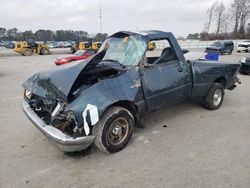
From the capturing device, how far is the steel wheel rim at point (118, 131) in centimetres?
368

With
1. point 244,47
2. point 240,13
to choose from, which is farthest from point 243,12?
point 244,47

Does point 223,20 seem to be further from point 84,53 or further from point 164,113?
point 164,113

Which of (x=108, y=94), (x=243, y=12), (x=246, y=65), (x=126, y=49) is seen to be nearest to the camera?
(x=108, y=94)

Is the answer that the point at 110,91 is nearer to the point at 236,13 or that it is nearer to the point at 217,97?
the point at 217,97

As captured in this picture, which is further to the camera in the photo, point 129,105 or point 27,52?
point 27,52

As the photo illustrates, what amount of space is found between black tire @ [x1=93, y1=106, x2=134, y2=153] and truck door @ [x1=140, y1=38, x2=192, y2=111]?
0.55 metres

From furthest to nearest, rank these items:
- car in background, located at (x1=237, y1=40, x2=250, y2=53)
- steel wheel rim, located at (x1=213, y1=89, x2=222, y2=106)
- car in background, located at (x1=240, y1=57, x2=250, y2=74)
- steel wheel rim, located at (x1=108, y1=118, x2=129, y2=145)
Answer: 1. car in background, located at (x1=237, y1=40, x2=250, y2=53)
2. car in background, located at (x1=240, y1=57, x2=250, y2=74)
3. steel wheel rim, located at (x1=213, y1=89, x2=222, y2=106)
4. steel wheel rim, located at (x1=108, y1=118, x2=129, y2=145)

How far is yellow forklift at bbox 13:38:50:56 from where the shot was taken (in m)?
27.7

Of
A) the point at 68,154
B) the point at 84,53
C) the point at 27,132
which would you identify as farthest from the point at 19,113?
the point at 84,53

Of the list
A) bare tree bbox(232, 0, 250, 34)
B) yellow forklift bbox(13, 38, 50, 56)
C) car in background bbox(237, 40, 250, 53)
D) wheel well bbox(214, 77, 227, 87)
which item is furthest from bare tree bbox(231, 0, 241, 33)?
wheel well bbox(214, 77, 227, 87)

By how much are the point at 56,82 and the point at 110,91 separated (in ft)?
2.82

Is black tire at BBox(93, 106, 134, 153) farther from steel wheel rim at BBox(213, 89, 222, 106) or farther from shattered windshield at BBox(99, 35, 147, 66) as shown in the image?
steel wheel rim at BBox(213, 89, 222, 106)

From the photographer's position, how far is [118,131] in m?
3.79

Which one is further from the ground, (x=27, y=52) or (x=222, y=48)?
(x=222, y=48)
